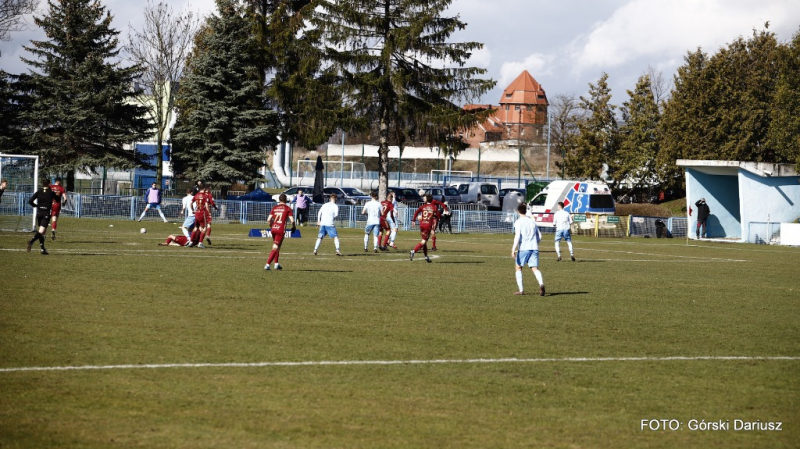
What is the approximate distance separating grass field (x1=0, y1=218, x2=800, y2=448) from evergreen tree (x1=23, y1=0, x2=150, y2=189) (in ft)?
110

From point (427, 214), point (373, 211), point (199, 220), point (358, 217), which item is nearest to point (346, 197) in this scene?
point (358, 217)

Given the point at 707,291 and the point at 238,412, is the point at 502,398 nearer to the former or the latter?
the point at 238,412

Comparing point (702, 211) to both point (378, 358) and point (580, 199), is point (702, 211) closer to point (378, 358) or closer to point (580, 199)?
point (580, 199)

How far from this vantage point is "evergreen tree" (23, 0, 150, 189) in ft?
171

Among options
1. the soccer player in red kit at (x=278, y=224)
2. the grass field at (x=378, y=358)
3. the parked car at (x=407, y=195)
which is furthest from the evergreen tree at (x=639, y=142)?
the soccer player in red kit at (x=278, y=224)

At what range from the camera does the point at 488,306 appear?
50.9ft

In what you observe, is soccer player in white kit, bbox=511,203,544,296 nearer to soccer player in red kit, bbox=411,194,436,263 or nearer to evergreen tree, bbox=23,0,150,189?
soccer player in red kit, bbox=411,194,436,263

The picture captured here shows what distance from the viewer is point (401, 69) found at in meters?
46.7

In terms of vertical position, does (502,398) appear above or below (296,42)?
below

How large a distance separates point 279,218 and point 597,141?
49.8 meters

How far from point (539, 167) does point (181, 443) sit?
104079 millimetres

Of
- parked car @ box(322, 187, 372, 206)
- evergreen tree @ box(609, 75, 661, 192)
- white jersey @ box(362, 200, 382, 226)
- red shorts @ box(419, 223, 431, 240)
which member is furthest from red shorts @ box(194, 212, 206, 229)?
evergreen tree @ box(609, 75, 661, 192)

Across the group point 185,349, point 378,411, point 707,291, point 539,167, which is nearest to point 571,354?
point 378,411

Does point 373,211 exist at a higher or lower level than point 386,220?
higher
